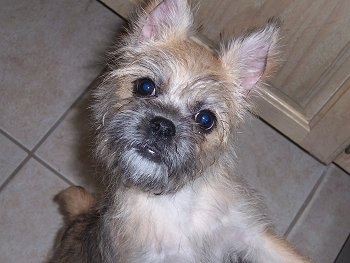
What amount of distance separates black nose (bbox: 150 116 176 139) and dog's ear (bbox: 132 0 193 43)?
37 centimetres

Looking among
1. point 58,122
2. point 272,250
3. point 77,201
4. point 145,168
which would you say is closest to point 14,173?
point 58,122

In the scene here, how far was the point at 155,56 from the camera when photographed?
1640mm

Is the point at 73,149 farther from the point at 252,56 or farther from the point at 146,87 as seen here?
the point at 252,56

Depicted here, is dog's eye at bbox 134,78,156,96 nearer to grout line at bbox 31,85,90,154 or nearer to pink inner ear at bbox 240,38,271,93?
pink inner ear at bbox 240,38,271,93

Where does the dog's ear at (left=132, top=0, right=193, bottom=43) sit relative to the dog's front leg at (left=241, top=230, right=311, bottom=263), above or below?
above

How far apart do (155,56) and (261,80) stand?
1.12ft

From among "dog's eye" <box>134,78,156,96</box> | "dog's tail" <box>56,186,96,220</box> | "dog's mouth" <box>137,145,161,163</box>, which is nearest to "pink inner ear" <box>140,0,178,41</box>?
"dog's eye" <box>134,78,156,96</box>

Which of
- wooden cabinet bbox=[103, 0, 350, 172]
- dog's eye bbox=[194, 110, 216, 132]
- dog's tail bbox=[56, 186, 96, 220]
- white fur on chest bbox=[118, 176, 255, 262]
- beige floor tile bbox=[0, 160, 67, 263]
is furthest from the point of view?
A: beige floor tile bbox=[0, 160, 67, 263]

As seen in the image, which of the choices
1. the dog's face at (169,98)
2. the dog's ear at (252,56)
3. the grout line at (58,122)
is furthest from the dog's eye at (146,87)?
the grout line at (58,122)

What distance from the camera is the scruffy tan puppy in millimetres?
1538

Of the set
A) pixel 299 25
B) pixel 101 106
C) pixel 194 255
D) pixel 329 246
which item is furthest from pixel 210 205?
pixel 329 246

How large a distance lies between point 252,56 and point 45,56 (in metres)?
1.32

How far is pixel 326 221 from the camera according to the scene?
2.54 metres

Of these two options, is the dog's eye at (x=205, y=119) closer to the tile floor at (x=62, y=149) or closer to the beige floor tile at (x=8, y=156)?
the tile floor at (x=62, y=149)
